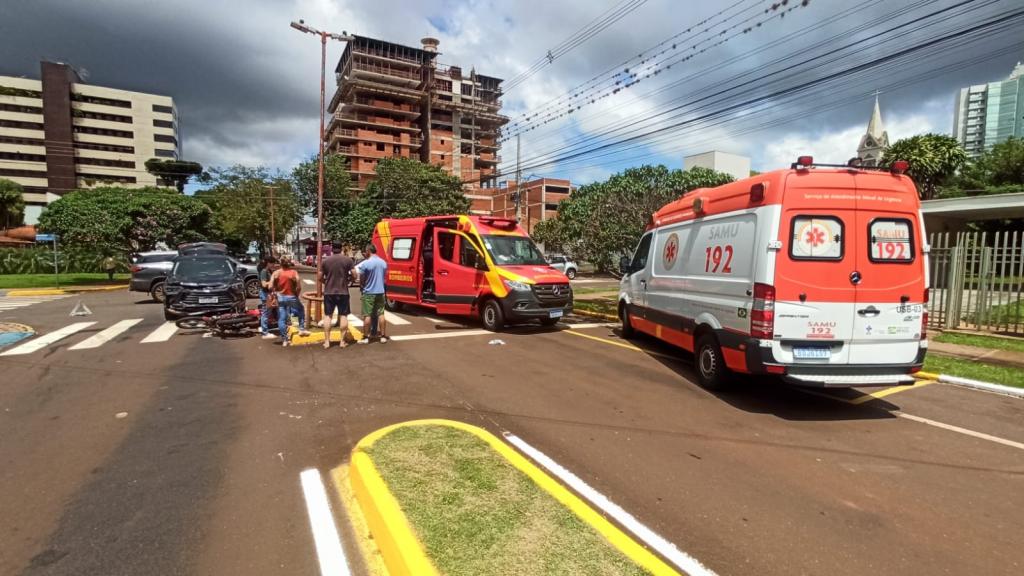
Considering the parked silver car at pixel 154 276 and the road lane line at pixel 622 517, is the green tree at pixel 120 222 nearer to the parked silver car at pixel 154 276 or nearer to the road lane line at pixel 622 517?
the parked silver car at pixel 154 276

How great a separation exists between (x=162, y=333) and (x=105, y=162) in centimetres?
9770

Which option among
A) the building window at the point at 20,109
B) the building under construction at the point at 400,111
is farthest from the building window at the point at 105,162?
the building under construction at the point at 400,111

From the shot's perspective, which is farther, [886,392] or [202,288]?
[202,288]

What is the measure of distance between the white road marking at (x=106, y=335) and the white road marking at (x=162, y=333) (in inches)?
26.8

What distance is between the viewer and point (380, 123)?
78.2 m

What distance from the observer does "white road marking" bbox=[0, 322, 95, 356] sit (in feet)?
29.4

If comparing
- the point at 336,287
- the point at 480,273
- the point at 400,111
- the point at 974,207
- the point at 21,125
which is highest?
the point at 400,111

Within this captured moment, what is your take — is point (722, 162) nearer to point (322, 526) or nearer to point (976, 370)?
point (976, 370)

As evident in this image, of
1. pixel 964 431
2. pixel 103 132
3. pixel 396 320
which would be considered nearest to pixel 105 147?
pixel 103 132

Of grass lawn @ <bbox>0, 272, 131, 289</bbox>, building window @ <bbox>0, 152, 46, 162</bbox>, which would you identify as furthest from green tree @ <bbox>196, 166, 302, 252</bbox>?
building window @ <bbox>0, 152, 46, 162</bbox>

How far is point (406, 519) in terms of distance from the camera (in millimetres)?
2969

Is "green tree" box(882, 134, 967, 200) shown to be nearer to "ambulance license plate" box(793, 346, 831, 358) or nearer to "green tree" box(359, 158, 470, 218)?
"green tree" box(359, 158, 470, 218)

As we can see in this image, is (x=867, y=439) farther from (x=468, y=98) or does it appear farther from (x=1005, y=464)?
(x=468, y=98)

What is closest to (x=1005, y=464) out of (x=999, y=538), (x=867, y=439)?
(x=867, y=439)
